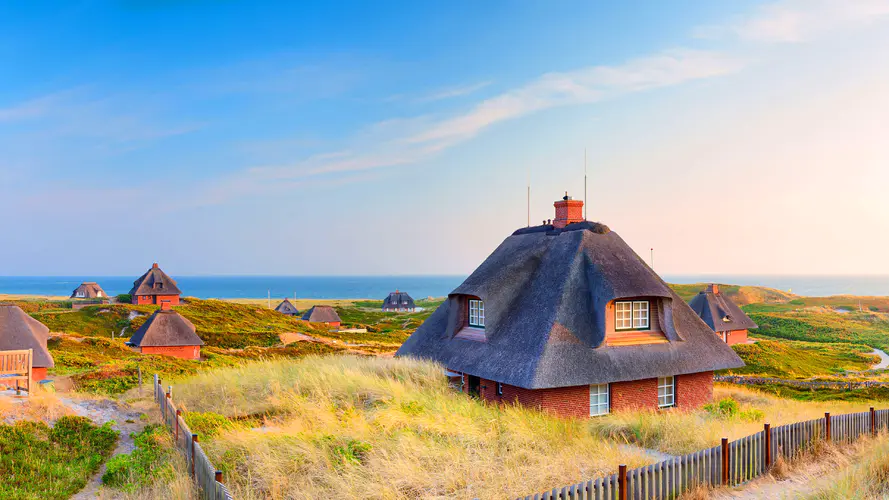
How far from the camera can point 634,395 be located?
18.3 m

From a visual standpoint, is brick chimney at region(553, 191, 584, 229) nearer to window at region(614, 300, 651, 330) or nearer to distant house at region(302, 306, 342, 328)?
window at region(614, 300, 651, 330)

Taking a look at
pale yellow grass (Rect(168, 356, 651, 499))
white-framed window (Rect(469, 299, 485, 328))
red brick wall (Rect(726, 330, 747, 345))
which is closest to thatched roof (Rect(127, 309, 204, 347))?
pale yellow grass (Rect(168, 356, 651, 499))

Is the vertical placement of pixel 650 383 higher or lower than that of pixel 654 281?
lower

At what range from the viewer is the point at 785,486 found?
34.7ft

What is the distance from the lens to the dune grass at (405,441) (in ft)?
29.5

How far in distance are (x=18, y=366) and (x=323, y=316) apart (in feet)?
216

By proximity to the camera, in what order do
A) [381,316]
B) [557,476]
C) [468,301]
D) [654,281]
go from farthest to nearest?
1. [381,316]
2. [468,301]
3. [654,281]
4. [557,476]

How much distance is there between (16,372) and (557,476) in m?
18.6

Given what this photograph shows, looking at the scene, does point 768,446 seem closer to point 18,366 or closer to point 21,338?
point 18,366

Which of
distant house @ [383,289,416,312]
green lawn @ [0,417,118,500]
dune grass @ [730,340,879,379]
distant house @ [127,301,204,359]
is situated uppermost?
green lawn @ [0,417,118,500]

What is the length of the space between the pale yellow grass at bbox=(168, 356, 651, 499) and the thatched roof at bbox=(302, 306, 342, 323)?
68989 millimetres

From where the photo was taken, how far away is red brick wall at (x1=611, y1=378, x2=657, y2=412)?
17875mm

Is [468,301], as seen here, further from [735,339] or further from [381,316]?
[381,316]

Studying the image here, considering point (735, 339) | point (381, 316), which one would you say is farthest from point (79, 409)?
point (381, 316)
